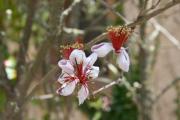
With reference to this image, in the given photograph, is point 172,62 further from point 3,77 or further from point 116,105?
point 3,77

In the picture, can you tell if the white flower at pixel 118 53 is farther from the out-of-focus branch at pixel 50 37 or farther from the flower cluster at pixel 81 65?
the out-of-focus branch at pixel 50 37

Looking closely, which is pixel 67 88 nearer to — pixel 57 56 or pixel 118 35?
pixel 118 35

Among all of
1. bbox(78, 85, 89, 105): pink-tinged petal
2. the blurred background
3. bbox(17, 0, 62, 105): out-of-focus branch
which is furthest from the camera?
the blurred background

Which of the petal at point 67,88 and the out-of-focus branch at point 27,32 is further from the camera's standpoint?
the out-of-focus branch at point 27,32

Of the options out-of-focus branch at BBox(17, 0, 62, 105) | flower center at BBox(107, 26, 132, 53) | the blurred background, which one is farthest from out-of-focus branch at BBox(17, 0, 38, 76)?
flower center at BBox(107, 26, 132, 53)

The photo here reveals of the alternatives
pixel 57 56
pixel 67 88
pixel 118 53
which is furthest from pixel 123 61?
pixel 57 56

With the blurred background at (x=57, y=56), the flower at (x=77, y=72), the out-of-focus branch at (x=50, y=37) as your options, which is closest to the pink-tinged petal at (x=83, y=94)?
the flower at (x=77, y=72)

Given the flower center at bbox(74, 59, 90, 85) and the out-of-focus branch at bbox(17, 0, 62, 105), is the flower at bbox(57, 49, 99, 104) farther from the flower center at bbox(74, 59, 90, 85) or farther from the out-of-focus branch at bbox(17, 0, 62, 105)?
the out-of-focus branch at bbox(17, 0, 62, 105)
